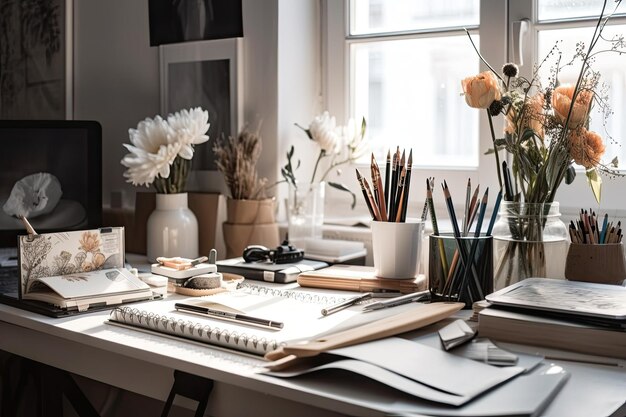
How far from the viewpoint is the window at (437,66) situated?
1.84m

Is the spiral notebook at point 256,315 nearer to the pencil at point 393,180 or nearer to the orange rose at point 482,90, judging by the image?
the pencil at point 393,180

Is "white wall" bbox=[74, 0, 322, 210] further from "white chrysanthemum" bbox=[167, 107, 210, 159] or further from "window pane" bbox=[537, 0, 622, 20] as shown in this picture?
"window pane" bbox=[537, 0, 622, 20]

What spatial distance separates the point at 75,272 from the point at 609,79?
4.04ft

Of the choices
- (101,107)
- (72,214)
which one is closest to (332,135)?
(72,214)

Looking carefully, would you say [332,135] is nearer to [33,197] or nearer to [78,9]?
[33,197]

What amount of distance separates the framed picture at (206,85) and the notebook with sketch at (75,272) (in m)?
0.68

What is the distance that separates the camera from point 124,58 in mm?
2406

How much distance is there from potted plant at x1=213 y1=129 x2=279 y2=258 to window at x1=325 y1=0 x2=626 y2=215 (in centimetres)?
33

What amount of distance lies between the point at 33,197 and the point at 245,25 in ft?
2.32

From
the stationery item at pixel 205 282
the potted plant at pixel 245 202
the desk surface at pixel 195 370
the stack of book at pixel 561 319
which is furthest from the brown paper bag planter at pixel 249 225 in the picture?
the stack of book at pixel 561 319

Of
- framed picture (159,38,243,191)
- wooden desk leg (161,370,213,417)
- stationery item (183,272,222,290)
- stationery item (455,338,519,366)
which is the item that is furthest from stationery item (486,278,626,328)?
framed picture (159,38,243,191)

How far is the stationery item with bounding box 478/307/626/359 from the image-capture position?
3.70 ft

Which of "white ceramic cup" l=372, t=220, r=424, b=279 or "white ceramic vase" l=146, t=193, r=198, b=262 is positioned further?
"white ceramic vase" l=146, t=193, r=198, b=262

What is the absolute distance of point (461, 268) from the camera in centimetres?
143
